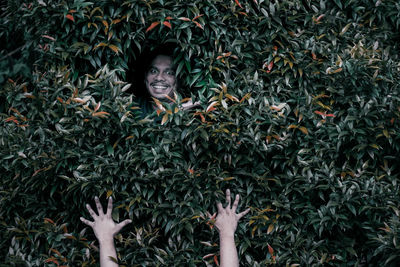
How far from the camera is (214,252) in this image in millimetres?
4500

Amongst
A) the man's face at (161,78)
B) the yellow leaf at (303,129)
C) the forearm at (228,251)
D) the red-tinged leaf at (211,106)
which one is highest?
the man's face at (161,78)

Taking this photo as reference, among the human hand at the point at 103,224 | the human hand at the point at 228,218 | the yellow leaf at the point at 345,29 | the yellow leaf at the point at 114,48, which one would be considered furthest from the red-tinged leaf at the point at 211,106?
the yellow leaf at the point at 345,29

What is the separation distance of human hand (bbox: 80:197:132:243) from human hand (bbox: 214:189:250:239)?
733 mm

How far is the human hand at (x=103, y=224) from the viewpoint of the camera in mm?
4332

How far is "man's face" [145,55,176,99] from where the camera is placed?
544 centimetres

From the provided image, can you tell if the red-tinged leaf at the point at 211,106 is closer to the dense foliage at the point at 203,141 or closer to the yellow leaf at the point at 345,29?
the dense foliage at the point at 203,141

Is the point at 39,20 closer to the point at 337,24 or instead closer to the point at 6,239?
the point at 6,239

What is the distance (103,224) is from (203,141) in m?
1.07

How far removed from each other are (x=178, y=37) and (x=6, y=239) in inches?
91.0

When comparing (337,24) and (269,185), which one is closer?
(269,185)

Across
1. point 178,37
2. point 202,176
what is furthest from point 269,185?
point 178,37

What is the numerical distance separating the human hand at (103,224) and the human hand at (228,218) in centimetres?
73

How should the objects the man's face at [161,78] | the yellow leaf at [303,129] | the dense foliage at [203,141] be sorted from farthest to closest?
the man's face at [161,78]
the yellow leaf at [303,129]
the dense foliage at [203,141]

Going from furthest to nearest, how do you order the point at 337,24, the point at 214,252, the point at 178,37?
the point at 337,24 → the point at 178,37 → the point at 214,252
